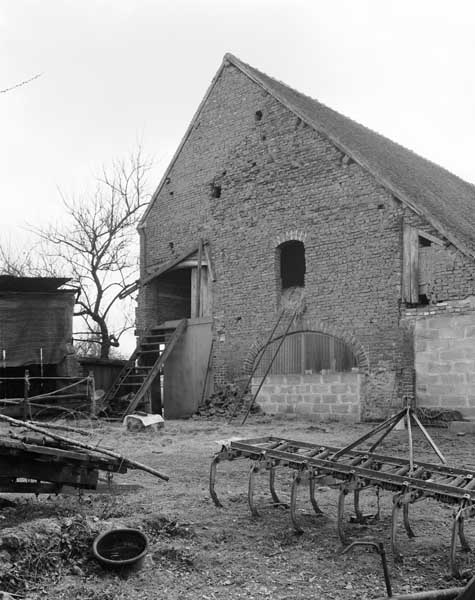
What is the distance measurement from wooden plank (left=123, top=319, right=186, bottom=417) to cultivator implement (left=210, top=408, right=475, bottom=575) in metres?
9.50

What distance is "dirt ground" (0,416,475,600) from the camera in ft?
16.1

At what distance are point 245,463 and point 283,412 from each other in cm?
619

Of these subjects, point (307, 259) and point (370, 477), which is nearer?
point (370, 477)

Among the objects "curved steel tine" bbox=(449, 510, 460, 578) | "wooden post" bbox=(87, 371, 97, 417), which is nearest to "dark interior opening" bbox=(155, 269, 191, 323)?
"wooden post" bbox=(87, 371, 97, 417)

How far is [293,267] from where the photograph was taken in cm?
1822

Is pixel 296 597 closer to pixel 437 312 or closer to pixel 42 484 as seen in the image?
pixel 42 484

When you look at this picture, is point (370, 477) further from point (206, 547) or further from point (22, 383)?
point (22, 383)

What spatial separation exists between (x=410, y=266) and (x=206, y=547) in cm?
982

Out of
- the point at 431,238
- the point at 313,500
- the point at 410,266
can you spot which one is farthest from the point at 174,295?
the point at 313,500

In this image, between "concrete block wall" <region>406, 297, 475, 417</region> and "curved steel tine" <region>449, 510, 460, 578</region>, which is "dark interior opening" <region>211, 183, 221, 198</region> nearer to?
"concrete block wall" <region>406, 297, 475, 417</region>

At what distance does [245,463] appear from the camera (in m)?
10.1

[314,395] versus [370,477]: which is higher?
[370,477]

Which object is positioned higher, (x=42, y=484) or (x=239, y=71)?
(x=239, y=71)

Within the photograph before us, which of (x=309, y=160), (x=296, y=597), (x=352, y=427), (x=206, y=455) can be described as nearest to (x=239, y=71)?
(x=309, y=160)
